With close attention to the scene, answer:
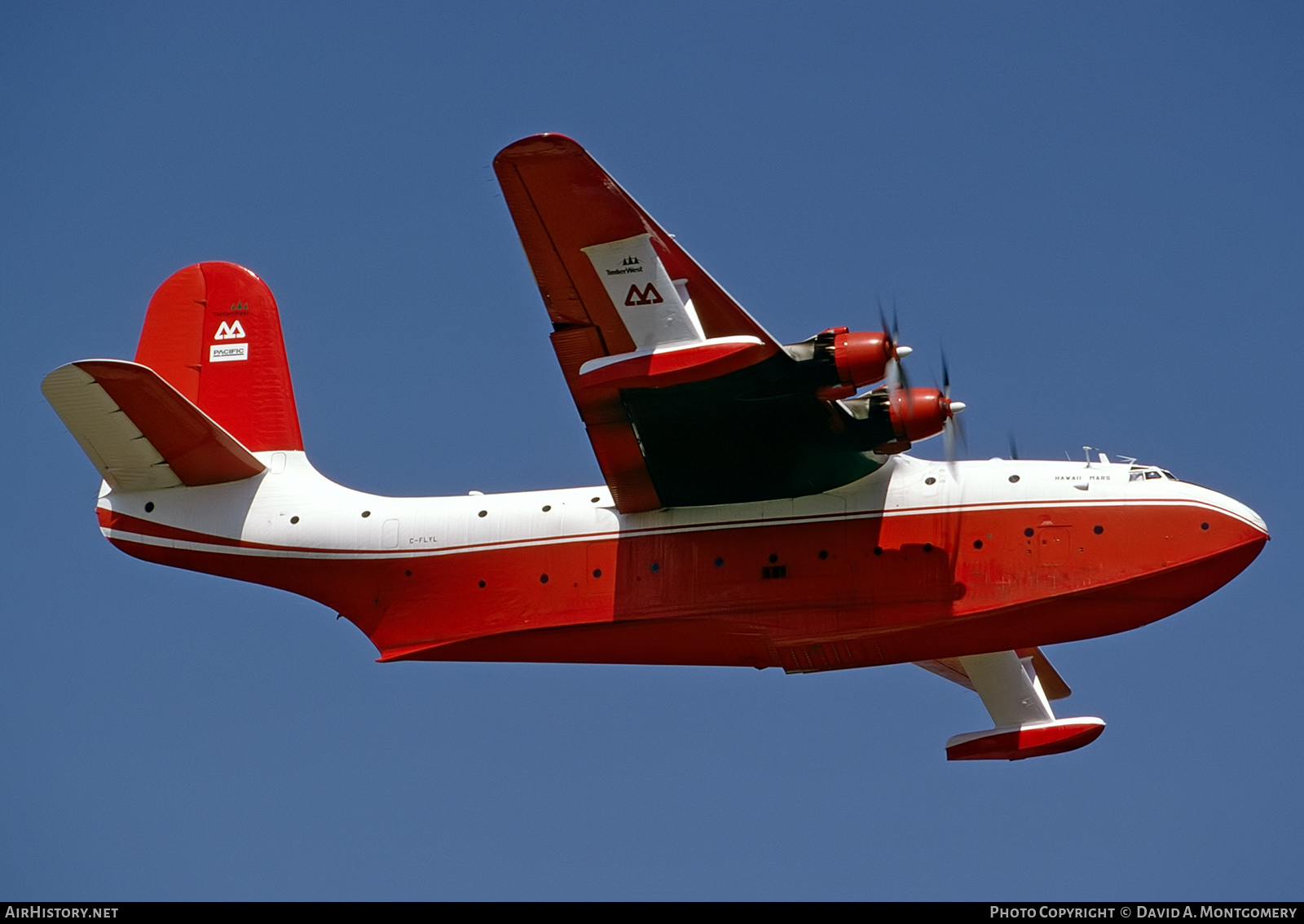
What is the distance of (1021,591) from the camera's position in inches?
872

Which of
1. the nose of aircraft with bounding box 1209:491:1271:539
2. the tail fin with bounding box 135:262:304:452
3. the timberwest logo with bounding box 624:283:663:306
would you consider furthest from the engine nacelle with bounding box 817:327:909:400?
the tail fin with bounding box 135:262:304:452

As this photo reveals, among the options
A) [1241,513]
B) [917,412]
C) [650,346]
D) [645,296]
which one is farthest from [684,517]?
[1241,513]

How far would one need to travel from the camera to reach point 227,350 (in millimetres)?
26984

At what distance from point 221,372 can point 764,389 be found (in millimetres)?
9776

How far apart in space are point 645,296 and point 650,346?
62 centimetres

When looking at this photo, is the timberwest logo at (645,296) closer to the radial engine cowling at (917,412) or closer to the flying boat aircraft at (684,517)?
the flying boat aircraft at (684,517)

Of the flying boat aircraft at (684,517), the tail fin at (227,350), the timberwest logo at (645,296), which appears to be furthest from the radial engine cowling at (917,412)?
the tail fin at (227,350)

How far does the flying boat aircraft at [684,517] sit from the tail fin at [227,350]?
119 centimetres

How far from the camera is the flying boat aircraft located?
21031mm

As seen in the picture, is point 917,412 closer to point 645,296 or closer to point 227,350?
point 645,296

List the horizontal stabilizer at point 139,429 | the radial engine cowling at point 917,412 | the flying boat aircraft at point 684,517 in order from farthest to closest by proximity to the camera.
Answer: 1. the horizontal stabilizer at point 139,429
2. the radial engine cowling at point 917,412
3. the flying boat aircraft at point 684,517

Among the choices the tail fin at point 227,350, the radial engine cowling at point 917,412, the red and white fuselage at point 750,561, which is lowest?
the red and white fuselage at point 750,561

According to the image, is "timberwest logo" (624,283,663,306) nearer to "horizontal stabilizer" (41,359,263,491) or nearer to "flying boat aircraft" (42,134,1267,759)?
"flying boat aircraft" (42,134,1267,759)

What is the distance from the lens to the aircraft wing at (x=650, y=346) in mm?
20562
